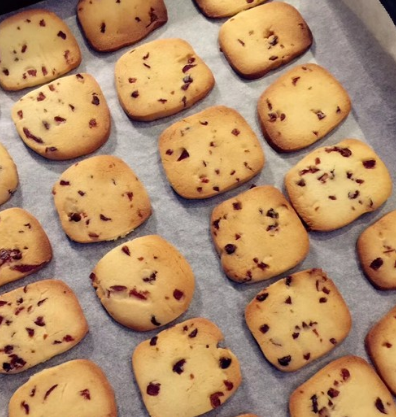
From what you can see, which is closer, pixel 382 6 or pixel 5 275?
pixel 5 275

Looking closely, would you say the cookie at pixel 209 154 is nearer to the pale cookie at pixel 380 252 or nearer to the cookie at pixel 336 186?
the cookie at pixel 336 186

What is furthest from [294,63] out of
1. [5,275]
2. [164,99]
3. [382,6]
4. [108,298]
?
[5,275]

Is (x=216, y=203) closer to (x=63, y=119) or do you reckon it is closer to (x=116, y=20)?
(x=63, y=119)

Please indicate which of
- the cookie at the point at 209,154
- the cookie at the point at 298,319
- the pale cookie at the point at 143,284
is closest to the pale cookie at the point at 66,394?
the pale cookie at the point at 143,284

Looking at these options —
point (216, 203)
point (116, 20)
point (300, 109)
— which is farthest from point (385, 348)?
point (116, 20)

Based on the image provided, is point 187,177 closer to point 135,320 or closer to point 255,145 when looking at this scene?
point 255,145

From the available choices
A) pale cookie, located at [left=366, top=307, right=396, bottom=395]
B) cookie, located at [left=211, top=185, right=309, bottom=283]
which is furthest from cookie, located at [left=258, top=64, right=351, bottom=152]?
pale cookie, located at [left=366, top=307, right=396, bottom=395]
